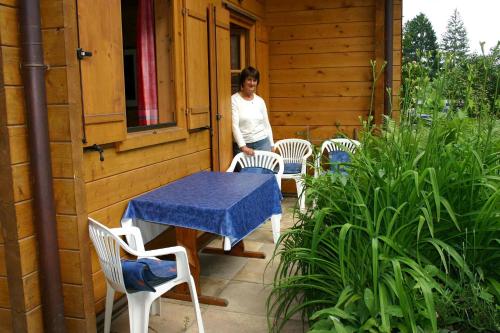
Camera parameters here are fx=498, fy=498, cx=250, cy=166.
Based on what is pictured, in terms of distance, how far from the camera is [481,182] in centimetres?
205

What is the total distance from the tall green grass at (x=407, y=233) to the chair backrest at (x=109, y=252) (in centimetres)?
75

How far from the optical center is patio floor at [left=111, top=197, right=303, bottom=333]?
269 centimetres

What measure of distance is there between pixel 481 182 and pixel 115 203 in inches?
74.6

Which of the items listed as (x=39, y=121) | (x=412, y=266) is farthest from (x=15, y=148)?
(x=412, y=266)

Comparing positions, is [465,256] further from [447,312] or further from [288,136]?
[288,136]

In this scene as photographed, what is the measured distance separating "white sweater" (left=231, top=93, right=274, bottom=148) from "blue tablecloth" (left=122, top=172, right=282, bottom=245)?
49.2 inches

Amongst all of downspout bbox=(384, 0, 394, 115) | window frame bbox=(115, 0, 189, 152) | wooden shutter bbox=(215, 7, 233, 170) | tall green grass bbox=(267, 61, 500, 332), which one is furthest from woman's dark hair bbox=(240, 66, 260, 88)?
tall green grass bbox=(267, 61, 500, 332)

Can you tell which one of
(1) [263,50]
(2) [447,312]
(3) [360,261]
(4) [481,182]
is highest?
(1) [263,50]

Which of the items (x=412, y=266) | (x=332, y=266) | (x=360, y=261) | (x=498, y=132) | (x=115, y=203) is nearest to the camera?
(x=412, y=266)

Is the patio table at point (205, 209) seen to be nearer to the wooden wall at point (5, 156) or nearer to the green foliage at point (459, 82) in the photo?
the wooden wall at point (5, 156)

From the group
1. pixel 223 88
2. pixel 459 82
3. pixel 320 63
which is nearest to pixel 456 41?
pixel 459 82

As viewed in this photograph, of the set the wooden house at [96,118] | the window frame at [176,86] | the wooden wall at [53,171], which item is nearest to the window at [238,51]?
the wooden house at [96,118]

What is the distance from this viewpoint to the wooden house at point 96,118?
84.8 inches

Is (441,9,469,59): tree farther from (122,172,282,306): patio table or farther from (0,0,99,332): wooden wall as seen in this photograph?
(0,0,99,332): wooden wall
